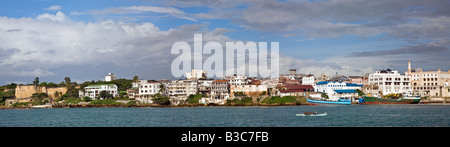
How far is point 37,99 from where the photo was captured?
9288 cm

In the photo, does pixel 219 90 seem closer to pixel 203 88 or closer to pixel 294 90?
pixel 203 88

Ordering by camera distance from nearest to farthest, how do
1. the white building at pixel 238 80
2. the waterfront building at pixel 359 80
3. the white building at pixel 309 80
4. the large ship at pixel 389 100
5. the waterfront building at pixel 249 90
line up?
1. the large ship at pixel 389 100
2. the waterfront building at pixel 249 90
3. the white building at pixel 238 80
4. the waterfront building at pixel 359 80
5. the white building at pixel 309 80

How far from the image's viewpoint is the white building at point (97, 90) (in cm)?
9097

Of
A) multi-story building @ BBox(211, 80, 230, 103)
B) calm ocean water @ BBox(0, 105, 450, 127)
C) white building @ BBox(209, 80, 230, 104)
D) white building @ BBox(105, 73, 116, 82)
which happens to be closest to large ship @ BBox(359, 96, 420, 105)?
white building @ BBox(209, 80, 230, 104)

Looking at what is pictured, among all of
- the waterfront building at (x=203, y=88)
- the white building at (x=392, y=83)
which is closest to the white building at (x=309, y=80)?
the white building at (x=392, y=83)

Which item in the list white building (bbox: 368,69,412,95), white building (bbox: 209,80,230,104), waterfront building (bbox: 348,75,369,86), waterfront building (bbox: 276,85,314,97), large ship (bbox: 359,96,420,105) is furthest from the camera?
waterfront building (bbox: 348,75,369,86)

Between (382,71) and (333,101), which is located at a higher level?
(382,71)

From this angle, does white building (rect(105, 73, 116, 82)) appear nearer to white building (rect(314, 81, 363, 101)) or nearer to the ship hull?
white building (rect(314, 81, 363, 101))

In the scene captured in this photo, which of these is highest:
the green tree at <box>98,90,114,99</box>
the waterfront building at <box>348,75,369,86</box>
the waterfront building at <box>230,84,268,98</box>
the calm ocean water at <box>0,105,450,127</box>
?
the waterfront building at <box>348,75,369,86</box>

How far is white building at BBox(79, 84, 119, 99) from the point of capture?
9097 centimetres

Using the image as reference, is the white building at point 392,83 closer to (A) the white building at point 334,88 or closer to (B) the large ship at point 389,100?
(A) the white building at point 334,88
